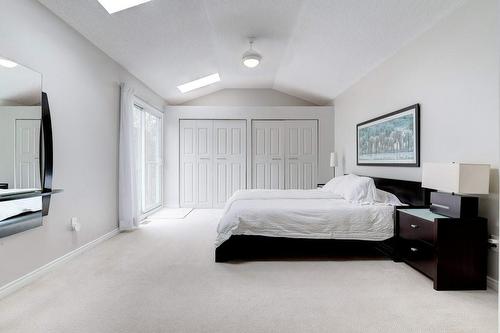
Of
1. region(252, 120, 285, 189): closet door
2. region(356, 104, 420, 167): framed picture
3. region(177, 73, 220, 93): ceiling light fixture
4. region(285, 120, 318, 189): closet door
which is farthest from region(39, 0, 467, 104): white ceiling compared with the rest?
region(252, 120, 285, 189): closet door

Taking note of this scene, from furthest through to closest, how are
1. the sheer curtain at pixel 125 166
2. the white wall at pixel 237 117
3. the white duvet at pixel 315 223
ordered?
the white wall at pixel 237 117
the sheer curtain at pixel 125 166
the white duvet at pixel 315 223

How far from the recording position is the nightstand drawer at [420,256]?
7.87 ft

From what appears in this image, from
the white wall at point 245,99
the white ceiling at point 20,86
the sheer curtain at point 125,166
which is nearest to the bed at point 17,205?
the white ceiling at point 20,86

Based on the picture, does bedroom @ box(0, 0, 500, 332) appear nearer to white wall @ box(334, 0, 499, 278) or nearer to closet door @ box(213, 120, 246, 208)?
white wall @ box(334, 0, 499, 278)

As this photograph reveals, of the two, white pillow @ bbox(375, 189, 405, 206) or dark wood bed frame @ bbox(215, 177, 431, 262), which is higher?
white pillow @ bbox(375, 189, 405, 206)

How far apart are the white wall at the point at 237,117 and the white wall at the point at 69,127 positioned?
220 centimetres

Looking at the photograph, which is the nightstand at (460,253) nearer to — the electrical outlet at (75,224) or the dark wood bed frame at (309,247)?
the dark wood bed frame at (309,247)

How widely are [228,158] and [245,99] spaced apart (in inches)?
57.8

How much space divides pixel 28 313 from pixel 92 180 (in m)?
1.79

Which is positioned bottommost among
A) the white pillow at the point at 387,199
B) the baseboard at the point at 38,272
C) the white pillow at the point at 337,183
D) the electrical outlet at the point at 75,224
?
the baseboard at the point at 38,272

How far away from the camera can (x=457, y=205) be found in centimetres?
234

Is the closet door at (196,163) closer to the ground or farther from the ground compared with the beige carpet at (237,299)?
farther from the ground

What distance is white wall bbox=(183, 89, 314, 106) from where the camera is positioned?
21.8 ft

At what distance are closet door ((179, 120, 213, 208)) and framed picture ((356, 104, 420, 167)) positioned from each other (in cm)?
322
